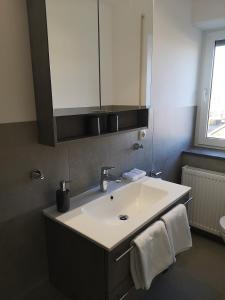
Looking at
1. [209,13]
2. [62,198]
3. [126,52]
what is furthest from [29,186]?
[209,13]

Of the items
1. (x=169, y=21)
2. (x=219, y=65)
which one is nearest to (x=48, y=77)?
(x=169, y=21)

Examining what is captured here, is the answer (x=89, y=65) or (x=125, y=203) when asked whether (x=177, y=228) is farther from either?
(x=89, y=65)

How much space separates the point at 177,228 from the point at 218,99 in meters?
1.64

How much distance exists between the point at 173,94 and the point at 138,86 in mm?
642

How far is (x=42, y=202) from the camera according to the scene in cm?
131

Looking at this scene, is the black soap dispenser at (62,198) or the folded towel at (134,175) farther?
the folded towel at (134,175)

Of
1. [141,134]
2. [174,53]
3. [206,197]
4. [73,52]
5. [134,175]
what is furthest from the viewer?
[206,197]

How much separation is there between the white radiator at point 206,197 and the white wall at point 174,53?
0.75m

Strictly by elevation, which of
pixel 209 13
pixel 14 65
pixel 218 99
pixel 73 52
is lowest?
pixel 218 99

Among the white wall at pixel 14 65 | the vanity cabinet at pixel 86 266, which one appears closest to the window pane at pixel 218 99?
the vanity cabinet at pixel 86 266

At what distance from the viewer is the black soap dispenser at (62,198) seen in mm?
1283

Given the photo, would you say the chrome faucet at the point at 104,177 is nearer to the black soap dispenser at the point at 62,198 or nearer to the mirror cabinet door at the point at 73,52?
the black soap dispenser at the point at 62,198

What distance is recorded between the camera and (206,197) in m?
2.33

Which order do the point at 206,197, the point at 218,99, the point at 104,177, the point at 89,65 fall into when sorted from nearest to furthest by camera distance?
the point at 89,65 → the point at 104,177 → the point at 206,197 → the point at 218,99
